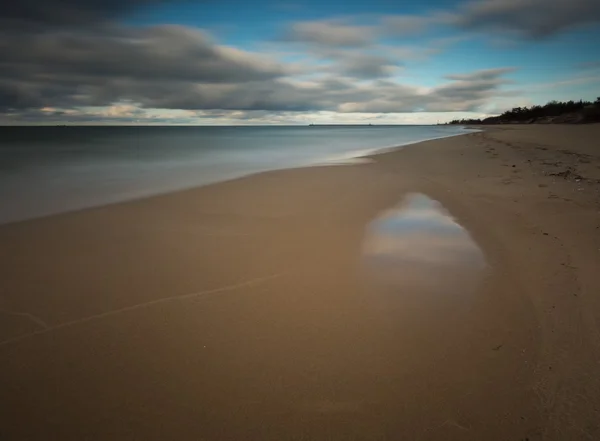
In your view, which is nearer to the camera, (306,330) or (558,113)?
(306,330)

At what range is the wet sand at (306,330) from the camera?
6.22ft

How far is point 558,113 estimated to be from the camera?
2005 inches

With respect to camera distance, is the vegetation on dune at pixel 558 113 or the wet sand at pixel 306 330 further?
the vegetation on dune at pixel 558 113

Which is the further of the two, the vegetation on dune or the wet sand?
the vegetation on dune

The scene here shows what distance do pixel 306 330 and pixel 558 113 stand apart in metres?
66.6

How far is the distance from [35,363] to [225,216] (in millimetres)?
3947

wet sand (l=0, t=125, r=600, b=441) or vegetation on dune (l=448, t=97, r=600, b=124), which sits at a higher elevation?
vegetation on dune (l=448, t=97, r=600, b=124)

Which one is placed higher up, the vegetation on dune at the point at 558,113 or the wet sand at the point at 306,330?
the vegetation on dune at the point at 558,113

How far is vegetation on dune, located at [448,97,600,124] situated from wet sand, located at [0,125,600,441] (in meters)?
43.6

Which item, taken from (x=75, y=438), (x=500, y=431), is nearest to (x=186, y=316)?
(x=75, y=438)

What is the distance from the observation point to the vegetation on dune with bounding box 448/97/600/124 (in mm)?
36225

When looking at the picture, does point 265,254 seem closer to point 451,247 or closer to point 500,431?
point 451,247

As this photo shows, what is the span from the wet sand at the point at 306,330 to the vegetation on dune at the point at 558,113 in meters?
43.6

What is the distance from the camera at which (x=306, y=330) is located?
8.81ft
